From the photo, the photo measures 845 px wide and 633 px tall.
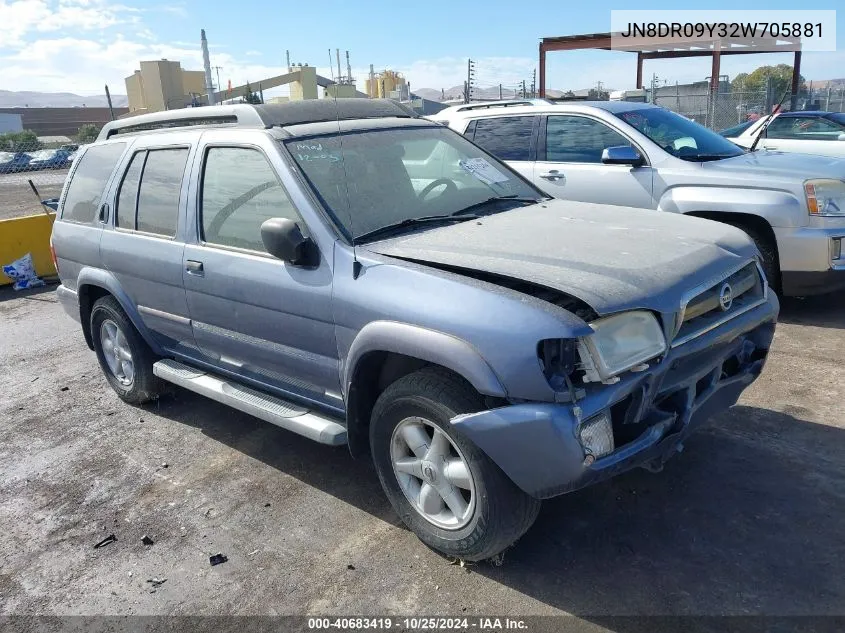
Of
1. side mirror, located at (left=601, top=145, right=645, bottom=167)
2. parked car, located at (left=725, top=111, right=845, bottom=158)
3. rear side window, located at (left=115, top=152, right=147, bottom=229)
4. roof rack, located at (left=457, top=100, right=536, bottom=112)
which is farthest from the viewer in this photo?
parked car, located at (left=725, top=111, right=845, bottom=158)

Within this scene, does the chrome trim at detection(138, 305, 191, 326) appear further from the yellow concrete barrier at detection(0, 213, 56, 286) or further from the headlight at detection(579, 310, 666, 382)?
the yellow concrete barrier at detection(0, 213, 56, 286)

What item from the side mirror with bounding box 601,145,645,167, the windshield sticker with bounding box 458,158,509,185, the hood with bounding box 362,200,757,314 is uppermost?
the windshield sticker with bounding box 458,158,509,185

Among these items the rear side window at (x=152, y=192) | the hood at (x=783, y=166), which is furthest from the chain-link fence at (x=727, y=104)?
the rear side window at (x=152, y=192)

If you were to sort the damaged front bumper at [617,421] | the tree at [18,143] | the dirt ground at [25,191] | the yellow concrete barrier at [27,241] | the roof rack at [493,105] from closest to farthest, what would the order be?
the damaged front bumper at [617,421] → the roof rack at [493,105] → the yellow concrete barrier at [27,241] → the dirt ground at [25,191] → the tree at [18,143]

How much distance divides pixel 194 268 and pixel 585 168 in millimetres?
4006

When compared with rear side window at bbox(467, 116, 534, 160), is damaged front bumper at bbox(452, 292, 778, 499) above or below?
below

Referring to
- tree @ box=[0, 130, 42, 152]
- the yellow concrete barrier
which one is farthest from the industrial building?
the yellow concrete barrier

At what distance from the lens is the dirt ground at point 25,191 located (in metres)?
16.6

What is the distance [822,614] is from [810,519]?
2.15 ft

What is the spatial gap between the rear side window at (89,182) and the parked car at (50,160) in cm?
1935

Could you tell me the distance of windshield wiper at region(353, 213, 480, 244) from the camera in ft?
11.0

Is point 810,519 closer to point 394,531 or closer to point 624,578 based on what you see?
point 624,578

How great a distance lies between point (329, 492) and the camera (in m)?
3.75

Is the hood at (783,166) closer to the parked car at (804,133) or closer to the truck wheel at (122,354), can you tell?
the truck wheel at (122,354)
